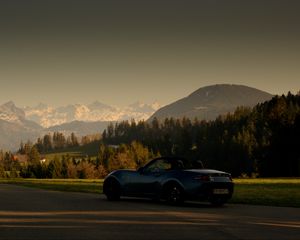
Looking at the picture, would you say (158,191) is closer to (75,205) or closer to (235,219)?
(75,205)

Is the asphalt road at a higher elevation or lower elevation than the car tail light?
lower

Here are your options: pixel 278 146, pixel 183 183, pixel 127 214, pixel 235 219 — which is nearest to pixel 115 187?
pixel 183 183

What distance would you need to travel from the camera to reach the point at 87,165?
148500 mm

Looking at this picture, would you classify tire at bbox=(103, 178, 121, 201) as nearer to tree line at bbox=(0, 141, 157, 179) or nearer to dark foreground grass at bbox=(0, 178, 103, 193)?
dark foreground grass at bbox=(0, 178, 103, 193)

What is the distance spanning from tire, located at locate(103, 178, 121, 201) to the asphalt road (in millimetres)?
1853

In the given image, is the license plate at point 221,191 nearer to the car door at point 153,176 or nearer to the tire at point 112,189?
the car door at point 153,176

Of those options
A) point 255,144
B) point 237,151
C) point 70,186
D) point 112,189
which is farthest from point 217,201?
point 255,144

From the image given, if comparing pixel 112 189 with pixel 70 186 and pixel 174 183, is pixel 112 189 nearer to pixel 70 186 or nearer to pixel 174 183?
pixel 174 183

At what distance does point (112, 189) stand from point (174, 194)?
312 cm

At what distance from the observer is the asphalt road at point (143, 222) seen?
36.9 feet

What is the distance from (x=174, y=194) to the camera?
1847 centimetres

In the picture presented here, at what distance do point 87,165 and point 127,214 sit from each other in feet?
441

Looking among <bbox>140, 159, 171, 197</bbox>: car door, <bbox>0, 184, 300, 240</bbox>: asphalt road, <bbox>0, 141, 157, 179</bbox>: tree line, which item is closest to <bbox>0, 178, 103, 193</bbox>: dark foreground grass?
<bbox>140, 159, 171, 197</bbox>: car door

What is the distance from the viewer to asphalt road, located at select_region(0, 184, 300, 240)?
11.2m
